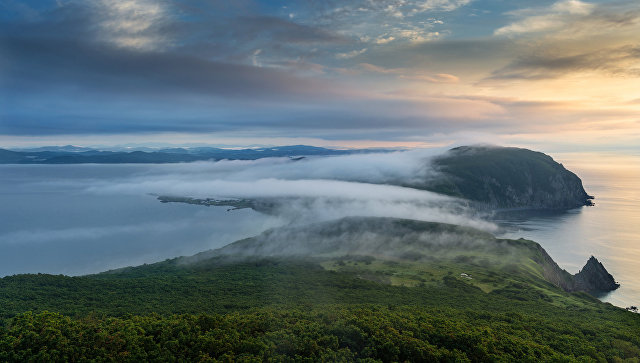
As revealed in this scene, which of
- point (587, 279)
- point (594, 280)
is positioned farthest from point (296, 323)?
point (587, 279)

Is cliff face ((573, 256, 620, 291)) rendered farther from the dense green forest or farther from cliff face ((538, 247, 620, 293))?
the dense green forest

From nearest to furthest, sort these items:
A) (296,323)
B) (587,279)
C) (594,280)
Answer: (296,323) → (594,280) → (587,279)

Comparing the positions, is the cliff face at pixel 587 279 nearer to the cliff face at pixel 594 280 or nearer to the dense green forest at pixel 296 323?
the cliff face at pixel 594 280

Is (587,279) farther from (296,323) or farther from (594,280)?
(296,323)

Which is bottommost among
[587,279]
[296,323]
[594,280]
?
[587,279]

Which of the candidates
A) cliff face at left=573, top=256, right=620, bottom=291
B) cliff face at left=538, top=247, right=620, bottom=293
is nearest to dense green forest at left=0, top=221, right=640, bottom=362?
cliff face at left=538, top=247, right=620, bottom=293

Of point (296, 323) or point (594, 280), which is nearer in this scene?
point (296, 323)

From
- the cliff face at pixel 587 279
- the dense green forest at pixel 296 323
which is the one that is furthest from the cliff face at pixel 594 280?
the dense green forest at pixel 296 323

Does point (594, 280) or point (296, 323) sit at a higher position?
point (296, 323)

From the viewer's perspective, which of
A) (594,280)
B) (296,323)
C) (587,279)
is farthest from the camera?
(587,279)

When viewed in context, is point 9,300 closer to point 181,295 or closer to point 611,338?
point 181,295

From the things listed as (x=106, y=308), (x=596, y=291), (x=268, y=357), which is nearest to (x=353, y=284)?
(x=106, y=308)
